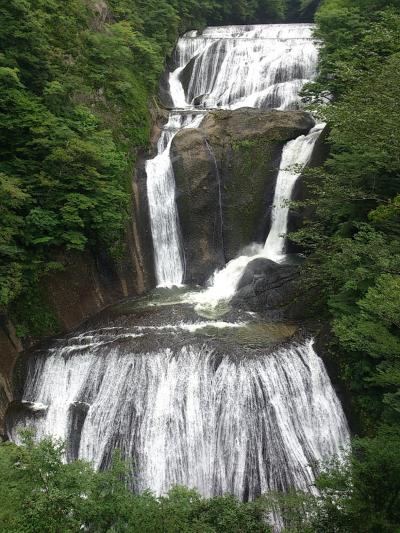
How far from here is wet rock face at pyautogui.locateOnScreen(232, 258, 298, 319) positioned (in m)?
14.2

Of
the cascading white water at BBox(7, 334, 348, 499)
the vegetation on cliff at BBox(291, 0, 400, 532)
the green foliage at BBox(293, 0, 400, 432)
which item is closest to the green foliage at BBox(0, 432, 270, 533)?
the vegetation on cliff at BBox(291, 0, 400, 532)

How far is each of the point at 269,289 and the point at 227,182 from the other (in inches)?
245

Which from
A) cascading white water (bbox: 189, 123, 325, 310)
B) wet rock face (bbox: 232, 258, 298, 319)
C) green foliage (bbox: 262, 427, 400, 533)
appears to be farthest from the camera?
cascading white water (bbox: 189, 123, 325, 310)

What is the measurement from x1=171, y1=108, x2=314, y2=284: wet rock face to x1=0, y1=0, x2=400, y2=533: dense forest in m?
2.11

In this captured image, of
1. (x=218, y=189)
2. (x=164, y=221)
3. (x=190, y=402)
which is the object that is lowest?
(x=190, y=402)

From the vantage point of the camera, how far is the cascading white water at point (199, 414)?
1033 cm

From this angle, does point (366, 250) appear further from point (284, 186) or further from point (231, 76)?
point (231, 76)

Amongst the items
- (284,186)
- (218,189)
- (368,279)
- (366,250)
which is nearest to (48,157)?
(218,189)

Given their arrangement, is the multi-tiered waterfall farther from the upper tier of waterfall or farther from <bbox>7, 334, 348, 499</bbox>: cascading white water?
the upper tier of waterfall

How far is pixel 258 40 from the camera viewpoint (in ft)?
86.6

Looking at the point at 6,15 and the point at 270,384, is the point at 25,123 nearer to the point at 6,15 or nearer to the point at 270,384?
the point at 6,15

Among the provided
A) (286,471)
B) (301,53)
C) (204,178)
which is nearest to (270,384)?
(286,471)

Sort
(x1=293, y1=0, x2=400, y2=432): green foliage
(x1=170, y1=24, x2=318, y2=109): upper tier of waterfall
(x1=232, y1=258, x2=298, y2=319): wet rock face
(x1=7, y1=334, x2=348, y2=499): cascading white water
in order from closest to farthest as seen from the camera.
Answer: (x1=293, y1=0, x2=400, y2=432): green foliage, (x1=7, y1=334, x2=348, y2=499): cascading white water, (x1=232, y1=258, x2=298, y2=319): wet rock face, (x1=170, y1=24, x2=318, y2=109): upper tier of waterfall

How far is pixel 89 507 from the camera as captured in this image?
252 inches
